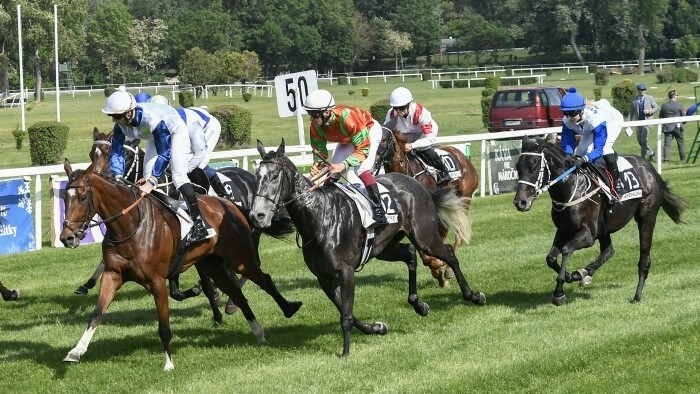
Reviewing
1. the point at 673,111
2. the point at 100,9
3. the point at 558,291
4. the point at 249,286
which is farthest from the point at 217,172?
the point at 100,9

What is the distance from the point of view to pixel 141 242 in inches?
303

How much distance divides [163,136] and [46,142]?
63.9 ft

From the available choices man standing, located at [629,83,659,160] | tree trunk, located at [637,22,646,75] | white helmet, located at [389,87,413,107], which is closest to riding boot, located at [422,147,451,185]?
white helmet, located at [389,87,413,107]

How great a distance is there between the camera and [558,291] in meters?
9.31

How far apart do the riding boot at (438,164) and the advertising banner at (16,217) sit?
5.22 m

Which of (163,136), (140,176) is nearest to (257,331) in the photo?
(163,136)

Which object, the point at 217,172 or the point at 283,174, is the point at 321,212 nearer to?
the point at 283,174

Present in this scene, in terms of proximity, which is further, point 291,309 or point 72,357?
point 291,309

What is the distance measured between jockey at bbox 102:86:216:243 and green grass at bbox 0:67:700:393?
1.08 m

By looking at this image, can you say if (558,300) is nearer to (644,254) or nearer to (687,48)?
(644,254)

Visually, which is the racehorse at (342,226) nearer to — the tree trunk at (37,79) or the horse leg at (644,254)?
the horse leg at (644,254)

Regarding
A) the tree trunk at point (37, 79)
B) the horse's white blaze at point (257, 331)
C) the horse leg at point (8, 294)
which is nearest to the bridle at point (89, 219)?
the horse's white blaze at point (257, 331)

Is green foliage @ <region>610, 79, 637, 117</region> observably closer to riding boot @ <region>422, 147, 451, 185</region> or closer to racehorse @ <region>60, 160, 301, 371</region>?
riding boot @ <region>422, 147, 451, 185</region>

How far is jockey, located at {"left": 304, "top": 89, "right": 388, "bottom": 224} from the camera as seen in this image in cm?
823
